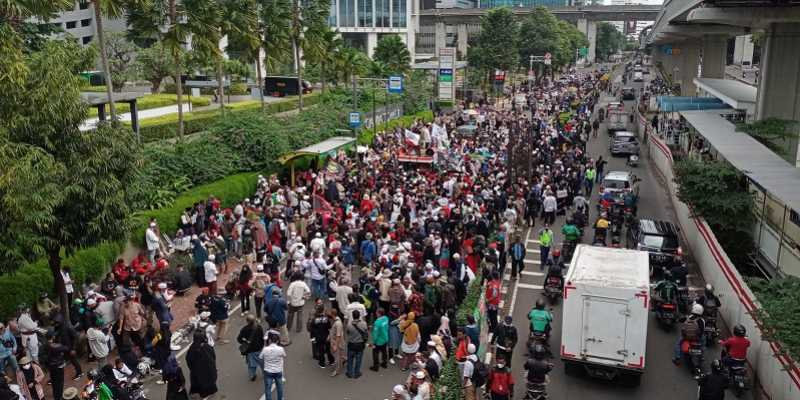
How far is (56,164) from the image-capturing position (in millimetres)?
12562

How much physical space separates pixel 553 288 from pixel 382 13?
3514 inches

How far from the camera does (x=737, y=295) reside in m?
15.6

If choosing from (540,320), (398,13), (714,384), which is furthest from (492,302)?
(398,13)

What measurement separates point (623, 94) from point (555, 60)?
1048 inches

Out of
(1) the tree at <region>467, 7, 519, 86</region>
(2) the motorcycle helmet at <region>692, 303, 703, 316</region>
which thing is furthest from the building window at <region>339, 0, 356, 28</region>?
(2) the motorcycle helmet at <region>692, 303, 703, 316</region>

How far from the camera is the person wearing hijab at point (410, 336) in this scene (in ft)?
43.6

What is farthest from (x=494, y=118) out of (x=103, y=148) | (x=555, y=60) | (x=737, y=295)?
(x=555, y=60)

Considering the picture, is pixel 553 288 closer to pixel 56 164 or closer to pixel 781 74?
pixel 56 164

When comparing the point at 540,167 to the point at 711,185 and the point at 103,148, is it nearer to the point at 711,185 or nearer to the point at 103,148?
the point at 711,185

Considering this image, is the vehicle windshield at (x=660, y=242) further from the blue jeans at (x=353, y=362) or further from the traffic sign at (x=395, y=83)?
the traffic sign at (x=395, y=83)

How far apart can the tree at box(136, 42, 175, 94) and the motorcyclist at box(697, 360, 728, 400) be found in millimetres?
50751

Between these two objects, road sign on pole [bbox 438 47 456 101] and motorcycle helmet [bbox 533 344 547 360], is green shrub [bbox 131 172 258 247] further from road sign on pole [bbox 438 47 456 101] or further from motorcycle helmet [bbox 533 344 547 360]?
→ road sign on pole [bbox 438 47 456 101]

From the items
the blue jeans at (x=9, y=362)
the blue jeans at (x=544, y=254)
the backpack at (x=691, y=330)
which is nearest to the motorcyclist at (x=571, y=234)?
the blue jeans at (x=544, y=254)

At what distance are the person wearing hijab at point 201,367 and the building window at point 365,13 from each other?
93.6 metres
